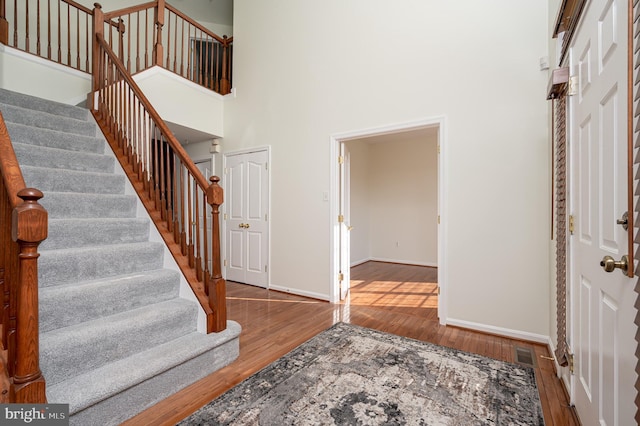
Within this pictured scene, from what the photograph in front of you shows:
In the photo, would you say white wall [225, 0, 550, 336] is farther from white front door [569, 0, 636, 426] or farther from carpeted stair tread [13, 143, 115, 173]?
carpeted stair tread [13, 143, 115, 173]

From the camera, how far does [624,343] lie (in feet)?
3.41

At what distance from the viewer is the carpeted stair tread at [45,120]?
280 cm

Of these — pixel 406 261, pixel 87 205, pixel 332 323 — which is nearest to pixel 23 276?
pixel 87 205

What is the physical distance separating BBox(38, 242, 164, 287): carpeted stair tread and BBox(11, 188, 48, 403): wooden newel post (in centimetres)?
75

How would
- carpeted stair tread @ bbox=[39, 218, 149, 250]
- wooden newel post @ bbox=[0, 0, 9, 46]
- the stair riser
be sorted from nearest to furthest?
carpeted stair tread @ bbox=[39, 218, 149, 250], the stair riser, wooden newel post @ bbox=[0, 0, 9, 46]

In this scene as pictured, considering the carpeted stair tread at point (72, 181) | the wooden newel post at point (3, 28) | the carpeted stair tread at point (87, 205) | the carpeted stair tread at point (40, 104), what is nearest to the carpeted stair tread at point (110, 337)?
the carpeted stair tread at point (87, 205)

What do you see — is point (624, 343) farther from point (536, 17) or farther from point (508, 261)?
Result: point (536, 17)

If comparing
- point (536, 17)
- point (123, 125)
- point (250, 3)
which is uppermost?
point (250, 3)

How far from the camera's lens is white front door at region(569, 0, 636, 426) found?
3.46ft

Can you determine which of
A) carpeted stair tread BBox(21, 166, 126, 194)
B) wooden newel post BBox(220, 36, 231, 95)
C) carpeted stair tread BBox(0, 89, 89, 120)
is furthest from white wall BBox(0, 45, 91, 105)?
carpeted stair tread BBox(21, 166, 126, 194)

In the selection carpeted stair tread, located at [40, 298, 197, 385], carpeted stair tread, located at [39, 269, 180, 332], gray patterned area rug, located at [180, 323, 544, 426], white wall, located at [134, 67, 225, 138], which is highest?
white wall, located at [134, 67, 225, 138]

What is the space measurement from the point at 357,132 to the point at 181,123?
8.08 ft

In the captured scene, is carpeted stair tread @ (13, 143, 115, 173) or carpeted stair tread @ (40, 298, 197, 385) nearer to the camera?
carpeted stair tread @ (40, 298, 197, 385)

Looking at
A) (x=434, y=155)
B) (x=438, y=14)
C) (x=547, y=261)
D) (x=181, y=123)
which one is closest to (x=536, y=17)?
(x=438, y=14)
